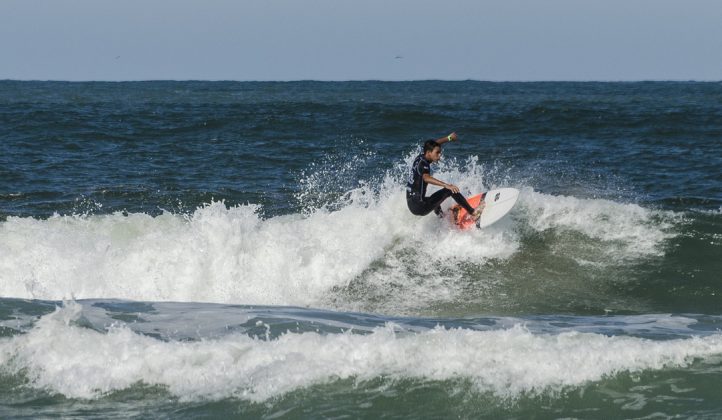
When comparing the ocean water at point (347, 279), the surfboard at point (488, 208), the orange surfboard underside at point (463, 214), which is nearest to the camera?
the ocean water at point (347, 279)

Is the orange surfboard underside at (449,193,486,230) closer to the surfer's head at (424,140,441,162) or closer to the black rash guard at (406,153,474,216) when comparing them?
the black rash guard at (406,153,474,216)

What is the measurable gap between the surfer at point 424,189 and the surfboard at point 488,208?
0.24m

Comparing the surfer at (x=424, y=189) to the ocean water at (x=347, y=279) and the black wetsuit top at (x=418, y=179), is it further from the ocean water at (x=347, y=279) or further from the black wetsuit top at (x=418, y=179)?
the ocean water at (x=347, y=279)

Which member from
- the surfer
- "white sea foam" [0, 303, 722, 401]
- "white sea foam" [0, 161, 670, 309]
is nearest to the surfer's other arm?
the surfer

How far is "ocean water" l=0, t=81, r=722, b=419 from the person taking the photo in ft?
20.0

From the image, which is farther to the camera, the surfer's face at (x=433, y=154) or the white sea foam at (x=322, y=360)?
the surfer's face at (x=433, y=154)

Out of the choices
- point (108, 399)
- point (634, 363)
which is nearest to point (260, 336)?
point (108, 399)

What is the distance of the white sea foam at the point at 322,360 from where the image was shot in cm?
612

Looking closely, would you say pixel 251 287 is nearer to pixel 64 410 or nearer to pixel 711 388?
pixel 64 410

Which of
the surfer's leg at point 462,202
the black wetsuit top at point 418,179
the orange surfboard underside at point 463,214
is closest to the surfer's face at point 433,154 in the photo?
the black wetsuit top at point 418,179

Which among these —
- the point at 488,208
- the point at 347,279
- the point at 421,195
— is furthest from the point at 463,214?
the point at 347,279

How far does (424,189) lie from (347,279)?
1.47m

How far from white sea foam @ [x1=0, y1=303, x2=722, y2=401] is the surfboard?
4.68 meters

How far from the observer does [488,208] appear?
11430mm
